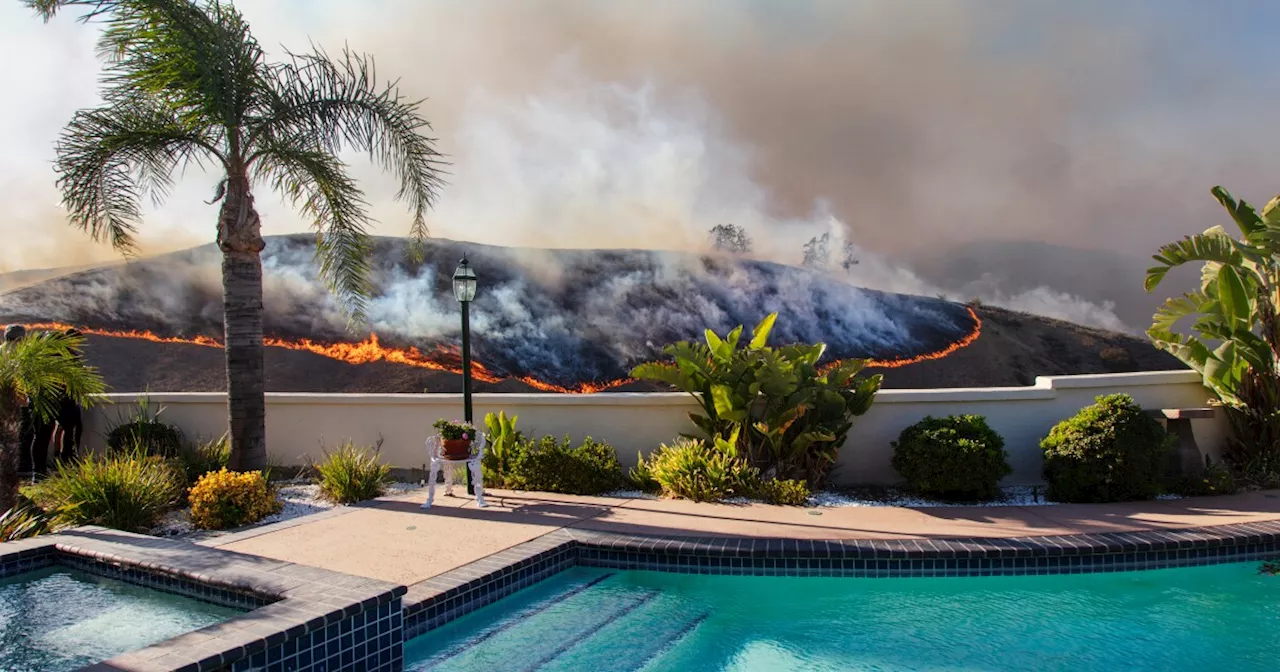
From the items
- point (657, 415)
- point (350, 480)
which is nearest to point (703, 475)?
point (657, 415)

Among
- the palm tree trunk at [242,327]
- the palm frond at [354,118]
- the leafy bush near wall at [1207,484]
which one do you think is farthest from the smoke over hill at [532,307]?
the leafy bush near wall at [1207,484]

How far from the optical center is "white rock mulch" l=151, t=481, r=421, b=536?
7031 mm

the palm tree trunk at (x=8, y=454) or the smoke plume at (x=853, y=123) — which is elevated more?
the smoke plume at (x=853, y=123)

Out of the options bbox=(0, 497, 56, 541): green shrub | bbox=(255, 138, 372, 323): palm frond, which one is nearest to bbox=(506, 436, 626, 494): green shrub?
bbox=(255, 138, 372, 323): palm frond

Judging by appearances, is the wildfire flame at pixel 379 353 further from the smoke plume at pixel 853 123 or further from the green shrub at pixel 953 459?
the green shrub at pixel 953 459

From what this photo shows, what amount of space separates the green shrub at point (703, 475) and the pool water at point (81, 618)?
14.6 feet

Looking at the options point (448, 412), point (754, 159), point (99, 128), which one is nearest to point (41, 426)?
point (99, 128)

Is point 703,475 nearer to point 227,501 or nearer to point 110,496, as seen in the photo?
point 227,501

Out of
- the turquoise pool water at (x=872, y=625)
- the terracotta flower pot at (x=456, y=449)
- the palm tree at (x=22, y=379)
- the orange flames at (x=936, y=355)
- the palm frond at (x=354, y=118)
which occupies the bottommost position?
the turquoise pool water at (x=872, y=625)

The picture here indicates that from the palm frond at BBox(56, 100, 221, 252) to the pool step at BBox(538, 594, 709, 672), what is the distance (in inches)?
265

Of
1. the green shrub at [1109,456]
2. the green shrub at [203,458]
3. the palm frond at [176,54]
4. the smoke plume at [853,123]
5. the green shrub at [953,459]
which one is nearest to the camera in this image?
the green shrub at [1109,456]

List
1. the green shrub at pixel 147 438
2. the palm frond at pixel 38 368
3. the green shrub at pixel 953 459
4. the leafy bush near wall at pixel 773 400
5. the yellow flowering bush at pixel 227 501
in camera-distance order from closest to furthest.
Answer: the palm frond at pixel 38 368 → the yellow flowering bush at pixel 227 501 → the green shrub at pixel 953 459 → the leafy bush near wall at pixel 773 400 → the green shrub at pixel 147 438

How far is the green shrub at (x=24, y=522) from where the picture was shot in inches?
244

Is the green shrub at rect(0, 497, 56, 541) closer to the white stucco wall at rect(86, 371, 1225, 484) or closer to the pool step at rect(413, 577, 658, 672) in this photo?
the white stucco wall at rect(86, 371, 1225, 484)
